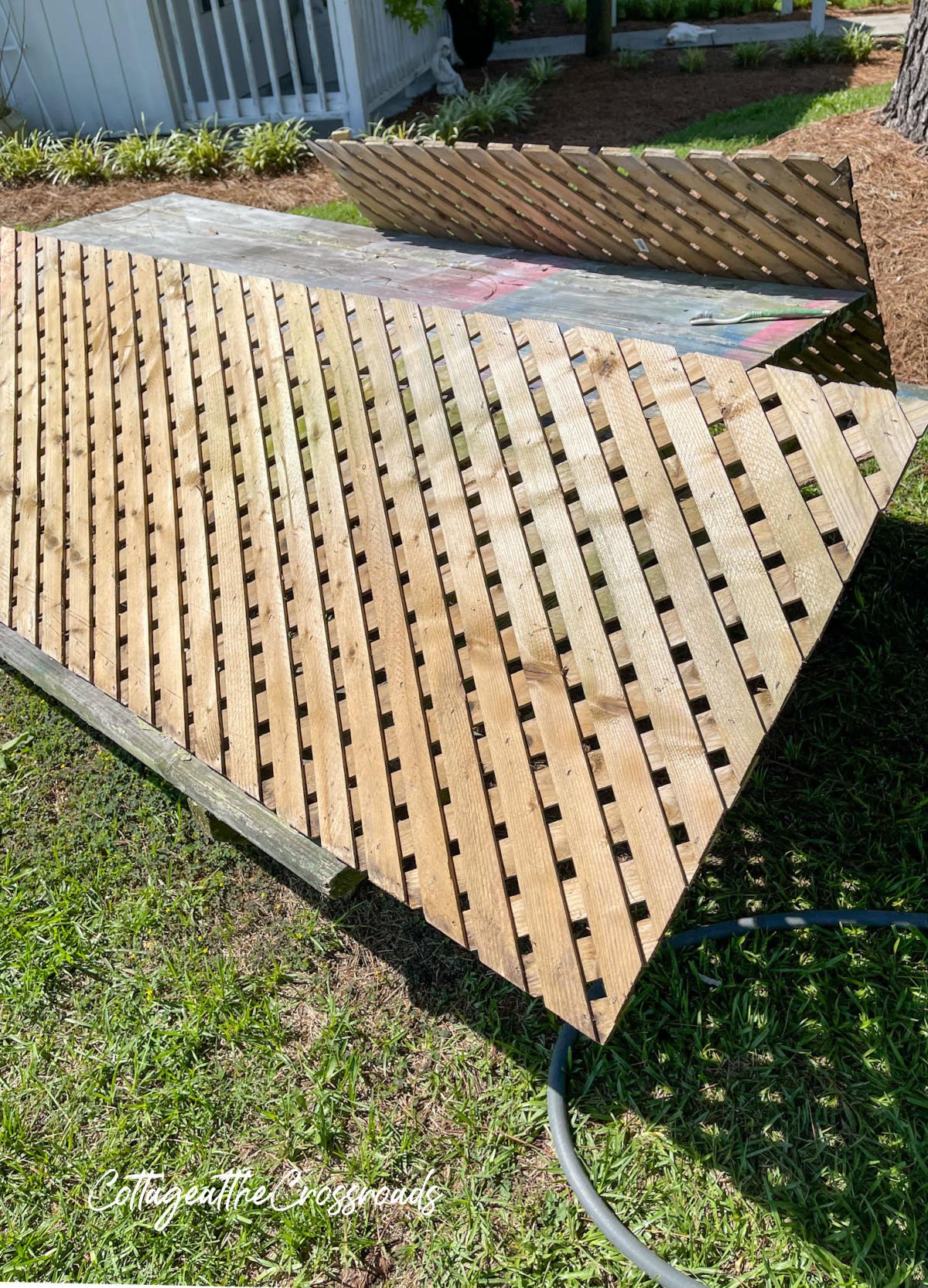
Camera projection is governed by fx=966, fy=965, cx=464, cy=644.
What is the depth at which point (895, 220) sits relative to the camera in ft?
17.3

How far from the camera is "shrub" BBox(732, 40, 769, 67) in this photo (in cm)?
1101

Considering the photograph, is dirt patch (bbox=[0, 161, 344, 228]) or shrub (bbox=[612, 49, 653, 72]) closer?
dirt patch (bbox=[0, 161, 344, 228])

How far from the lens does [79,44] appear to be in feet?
34.6

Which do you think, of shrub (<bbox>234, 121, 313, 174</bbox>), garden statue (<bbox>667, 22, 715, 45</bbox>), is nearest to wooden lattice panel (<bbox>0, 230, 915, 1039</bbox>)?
shrub (<bbox>234, 121, 313, 174</bbox>)

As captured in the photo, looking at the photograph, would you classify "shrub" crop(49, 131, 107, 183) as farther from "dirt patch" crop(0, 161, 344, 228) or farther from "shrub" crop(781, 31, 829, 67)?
"shrub" crop(781, 31, 829, 67)

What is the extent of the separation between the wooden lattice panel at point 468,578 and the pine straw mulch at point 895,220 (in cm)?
306

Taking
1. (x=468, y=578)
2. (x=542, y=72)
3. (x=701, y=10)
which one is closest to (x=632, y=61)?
(x=542, y=72)

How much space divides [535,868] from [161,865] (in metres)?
1.68

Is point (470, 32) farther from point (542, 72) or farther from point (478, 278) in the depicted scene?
point (478, 278)

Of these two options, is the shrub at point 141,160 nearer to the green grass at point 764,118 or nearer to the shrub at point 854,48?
the green grass at point 764,118

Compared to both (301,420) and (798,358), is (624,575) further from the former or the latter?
(798,358)

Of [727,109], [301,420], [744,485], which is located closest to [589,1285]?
[744,485]

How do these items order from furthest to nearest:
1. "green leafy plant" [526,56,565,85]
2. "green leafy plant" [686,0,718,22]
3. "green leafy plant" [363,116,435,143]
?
1. "green leafy plant" [686,0,718,22]
2. "green leafy plant" [526,56,565,85]
3. "green leafy plant" [363,116,435,143]

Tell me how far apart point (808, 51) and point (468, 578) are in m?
11.2
